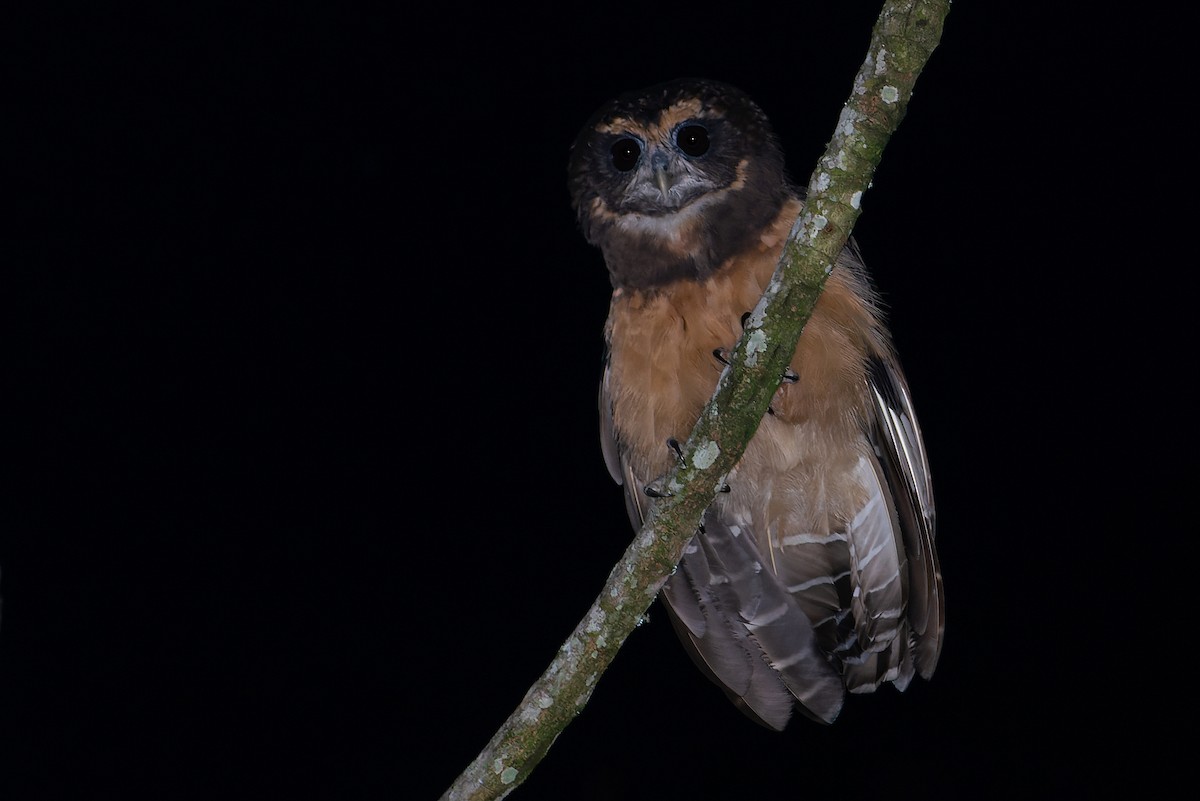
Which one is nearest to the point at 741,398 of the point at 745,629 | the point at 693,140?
the point at 693,140

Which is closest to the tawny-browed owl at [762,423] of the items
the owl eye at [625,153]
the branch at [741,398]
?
the owl eye at [625,153]

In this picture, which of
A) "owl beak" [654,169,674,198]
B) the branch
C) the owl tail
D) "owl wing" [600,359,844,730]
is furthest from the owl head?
the owl tail

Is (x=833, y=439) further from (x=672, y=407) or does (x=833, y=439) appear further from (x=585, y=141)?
(x=585, y=141)

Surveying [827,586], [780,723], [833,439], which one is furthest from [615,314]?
[780,723]

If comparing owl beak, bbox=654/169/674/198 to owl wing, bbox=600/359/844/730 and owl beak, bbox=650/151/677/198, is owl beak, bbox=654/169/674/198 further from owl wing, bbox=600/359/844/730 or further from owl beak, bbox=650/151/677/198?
owl wing, bbox=600/359/844/730

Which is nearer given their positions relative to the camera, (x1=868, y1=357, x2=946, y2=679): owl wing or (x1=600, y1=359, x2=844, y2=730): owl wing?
(x1=868, y1=357, x2=946, y2=679): owl wing

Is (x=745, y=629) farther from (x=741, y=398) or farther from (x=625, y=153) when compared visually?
(x=625, y=153)

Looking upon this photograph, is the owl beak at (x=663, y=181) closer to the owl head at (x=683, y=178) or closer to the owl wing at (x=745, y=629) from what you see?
the owl head at (x=683, y=178)
